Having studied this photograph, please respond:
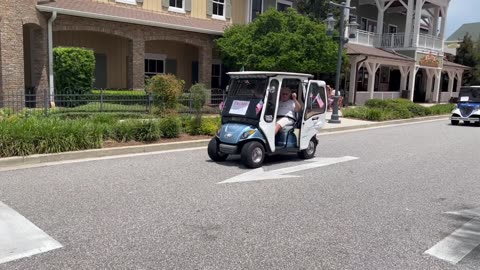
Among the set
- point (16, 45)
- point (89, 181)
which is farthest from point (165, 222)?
point (16, 45)

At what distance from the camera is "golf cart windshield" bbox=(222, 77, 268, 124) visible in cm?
877

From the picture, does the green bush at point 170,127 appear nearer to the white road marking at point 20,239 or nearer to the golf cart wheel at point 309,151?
the golf cart wheel at point 309,151

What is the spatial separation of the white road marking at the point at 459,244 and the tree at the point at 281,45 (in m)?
13.6

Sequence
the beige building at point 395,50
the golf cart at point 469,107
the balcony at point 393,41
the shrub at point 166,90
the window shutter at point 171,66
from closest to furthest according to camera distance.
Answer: the shrub at point 166,90, the golf cart at point 469,107, the window shutter at point 171,66, the beige building at point 395,50, the balcony at point 393,41

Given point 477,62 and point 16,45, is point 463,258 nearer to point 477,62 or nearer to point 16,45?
point 16,45

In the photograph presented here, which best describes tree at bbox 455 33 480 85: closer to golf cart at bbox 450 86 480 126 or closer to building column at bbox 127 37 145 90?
golf cart at bbox 450 86 480 126

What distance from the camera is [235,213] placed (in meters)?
5.81

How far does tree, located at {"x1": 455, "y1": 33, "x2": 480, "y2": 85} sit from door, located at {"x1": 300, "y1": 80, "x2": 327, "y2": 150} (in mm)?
39594

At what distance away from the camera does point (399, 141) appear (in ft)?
46.3

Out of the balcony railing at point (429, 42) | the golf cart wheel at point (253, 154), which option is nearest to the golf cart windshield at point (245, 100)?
the golf cart wheel at point (253, 154)

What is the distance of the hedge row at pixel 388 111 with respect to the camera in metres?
20.8

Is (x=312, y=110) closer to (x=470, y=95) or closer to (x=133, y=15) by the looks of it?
(x=133, y=15)

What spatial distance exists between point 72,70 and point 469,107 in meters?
17.3

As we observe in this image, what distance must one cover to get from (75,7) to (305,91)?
450 inches
